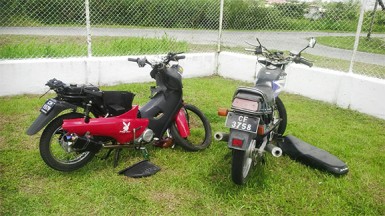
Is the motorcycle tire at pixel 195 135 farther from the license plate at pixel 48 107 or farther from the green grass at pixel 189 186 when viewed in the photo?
the license plate at pixel 48 107

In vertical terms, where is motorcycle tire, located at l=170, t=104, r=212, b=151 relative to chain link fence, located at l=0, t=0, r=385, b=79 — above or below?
below

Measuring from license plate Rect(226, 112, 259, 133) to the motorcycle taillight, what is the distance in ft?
0.26

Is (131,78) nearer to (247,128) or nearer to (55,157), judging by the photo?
(55,157)

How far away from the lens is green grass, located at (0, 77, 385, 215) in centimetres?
280

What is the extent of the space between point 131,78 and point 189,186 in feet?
12.8

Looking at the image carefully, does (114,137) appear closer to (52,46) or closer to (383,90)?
(52,46)

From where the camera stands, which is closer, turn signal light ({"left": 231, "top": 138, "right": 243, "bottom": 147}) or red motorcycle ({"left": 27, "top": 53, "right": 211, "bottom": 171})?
turn signal light ({"left": 231, "top": 138, "right": 243, "bottom": 147})

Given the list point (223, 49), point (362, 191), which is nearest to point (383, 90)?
point (362, 191)

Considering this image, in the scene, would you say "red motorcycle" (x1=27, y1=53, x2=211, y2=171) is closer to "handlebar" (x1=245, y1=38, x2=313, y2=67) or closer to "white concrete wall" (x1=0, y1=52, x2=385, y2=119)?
"handlebar" (x1=245, y1=38, x2=313, y2=67)

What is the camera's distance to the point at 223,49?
820cm

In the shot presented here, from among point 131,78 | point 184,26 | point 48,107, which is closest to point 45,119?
point 48,107

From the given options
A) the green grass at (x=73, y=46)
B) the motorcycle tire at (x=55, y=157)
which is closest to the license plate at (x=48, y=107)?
the motorcycle tire at (x=55, y=157)

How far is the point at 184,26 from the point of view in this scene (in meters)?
7.56

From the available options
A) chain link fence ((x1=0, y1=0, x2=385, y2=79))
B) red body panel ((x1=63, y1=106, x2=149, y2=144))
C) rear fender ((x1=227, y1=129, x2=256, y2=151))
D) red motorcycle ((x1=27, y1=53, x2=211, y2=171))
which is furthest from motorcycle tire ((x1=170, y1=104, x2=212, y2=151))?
chain link fence ((x1=0, y1=0, x2=385, y2=79))
